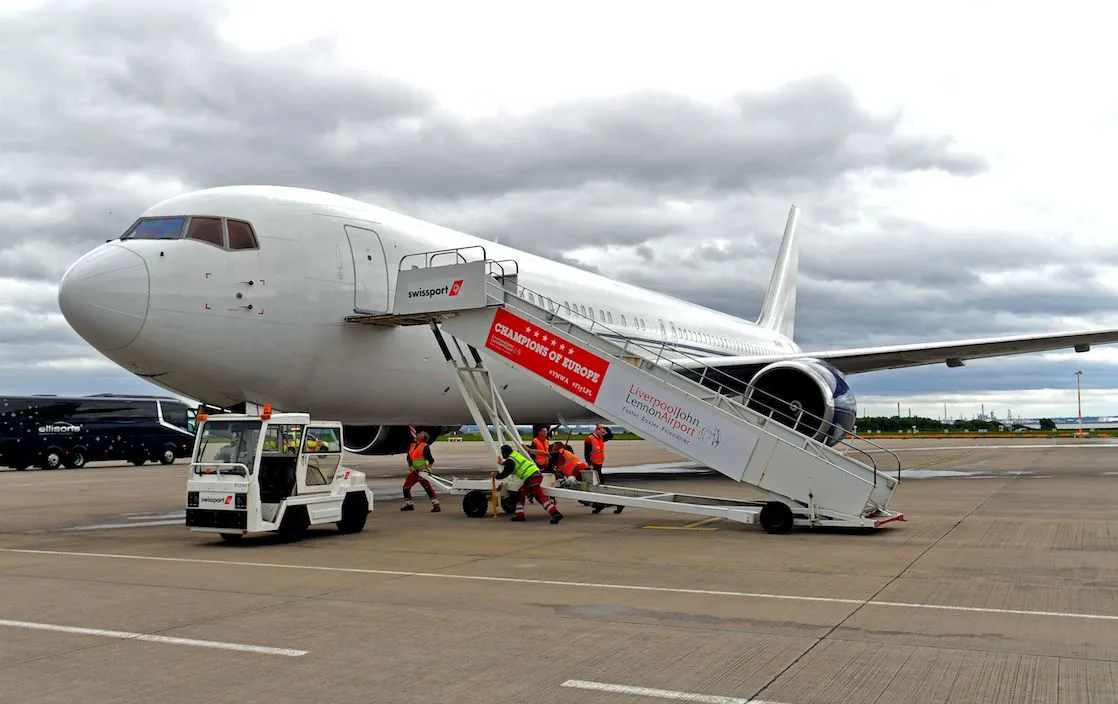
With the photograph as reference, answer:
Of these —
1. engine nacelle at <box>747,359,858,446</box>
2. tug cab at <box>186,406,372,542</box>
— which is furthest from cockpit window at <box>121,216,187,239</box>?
engine nacelle at <box>747,359,858,446</box>

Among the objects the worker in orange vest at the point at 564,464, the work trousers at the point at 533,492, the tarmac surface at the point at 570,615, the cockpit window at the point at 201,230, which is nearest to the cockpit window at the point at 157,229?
the cockpit window at the point at 201,230

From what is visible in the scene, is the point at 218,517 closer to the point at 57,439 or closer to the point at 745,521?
the point at 745,521

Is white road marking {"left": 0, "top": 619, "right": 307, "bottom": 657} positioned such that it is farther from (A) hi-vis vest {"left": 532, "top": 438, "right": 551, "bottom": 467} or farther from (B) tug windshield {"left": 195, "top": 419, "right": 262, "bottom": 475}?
(A) hi-vis vest {"left": 532, "top": 438, "right": 551, "bottom": 467}

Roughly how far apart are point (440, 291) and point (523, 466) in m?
2.51

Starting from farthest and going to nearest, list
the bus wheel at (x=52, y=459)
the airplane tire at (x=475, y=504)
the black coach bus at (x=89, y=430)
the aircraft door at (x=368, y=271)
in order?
1. the bus wheel at (x=52, y=459)
2. the black coach bus at (x=89, y=430)
3. the airplane tire at (x=475, y=504)
4. the aircraft door at (x=368, y=271)

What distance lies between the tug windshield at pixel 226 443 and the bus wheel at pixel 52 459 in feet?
92.0

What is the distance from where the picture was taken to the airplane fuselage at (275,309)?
412 inches

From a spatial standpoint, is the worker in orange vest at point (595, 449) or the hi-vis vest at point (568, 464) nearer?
the hi-vis vest at point (568, 464)

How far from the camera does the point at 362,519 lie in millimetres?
11047

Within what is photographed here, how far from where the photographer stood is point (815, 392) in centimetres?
1677

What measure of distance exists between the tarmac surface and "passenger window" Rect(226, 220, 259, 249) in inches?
140

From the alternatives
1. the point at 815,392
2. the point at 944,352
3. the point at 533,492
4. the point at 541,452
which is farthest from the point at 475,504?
the point at 944,352

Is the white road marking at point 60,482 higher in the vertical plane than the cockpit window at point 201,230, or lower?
lower

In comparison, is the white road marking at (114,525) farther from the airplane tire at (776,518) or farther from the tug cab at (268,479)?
the airplane tire at (776,518)
